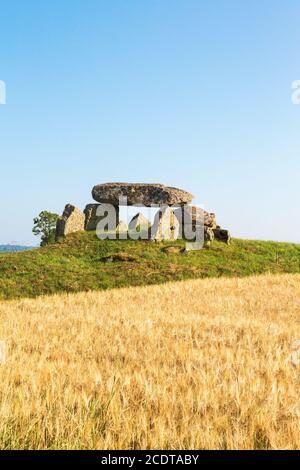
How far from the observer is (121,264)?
2844 cm

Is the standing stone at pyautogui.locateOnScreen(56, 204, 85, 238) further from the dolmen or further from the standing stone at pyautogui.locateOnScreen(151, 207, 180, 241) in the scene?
the standing stone at pyautogui.locateOnScreen(151, 207, 180, 241)

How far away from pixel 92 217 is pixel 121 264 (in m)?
11.3

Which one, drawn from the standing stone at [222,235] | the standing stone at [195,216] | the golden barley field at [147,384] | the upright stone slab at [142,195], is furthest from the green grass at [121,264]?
the golden barley field at [147,384]

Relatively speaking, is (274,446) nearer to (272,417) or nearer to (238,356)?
(272,417)

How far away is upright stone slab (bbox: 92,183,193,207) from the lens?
37.6 m

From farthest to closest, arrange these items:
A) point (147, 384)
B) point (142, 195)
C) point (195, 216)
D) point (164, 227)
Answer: point (142, 195), point (195, 216), point (164, 227), point (147, 384)

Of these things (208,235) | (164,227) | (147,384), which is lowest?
(147,384)

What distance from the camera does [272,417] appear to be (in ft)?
14.0

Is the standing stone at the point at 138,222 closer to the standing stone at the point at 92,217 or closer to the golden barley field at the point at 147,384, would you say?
the standing stone at the point at 92,217

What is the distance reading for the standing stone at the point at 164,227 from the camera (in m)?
34.6

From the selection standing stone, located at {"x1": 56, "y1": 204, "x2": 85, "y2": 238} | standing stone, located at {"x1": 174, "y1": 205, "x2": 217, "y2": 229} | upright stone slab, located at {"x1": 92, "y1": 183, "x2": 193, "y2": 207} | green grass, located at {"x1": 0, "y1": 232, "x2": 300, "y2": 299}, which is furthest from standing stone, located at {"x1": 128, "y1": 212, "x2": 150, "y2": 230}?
standing stone, located at {"x1": 56, "y1": 204, "x2": 85, "y2": 238}

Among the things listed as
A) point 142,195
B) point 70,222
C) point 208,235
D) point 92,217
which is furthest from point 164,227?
point 70,222

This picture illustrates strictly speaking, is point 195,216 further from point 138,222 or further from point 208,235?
point 138,222

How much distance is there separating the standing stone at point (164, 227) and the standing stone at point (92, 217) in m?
4.65
